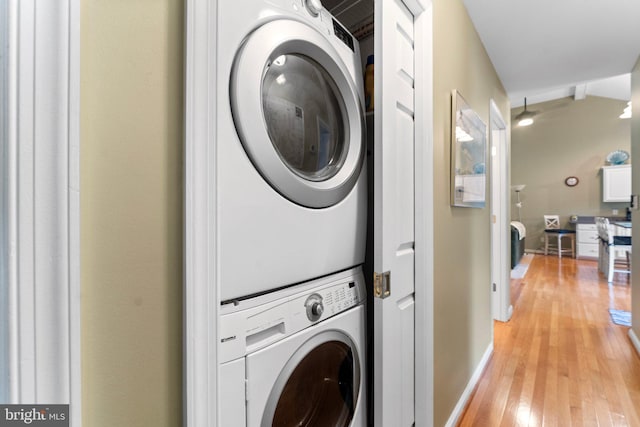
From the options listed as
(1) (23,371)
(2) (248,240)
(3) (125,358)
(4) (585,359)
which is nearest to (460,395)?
(4) (585,359)

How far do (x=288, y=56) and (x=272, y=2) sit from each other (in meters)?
0.12

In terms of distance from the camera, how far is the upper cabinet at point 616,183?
588cm

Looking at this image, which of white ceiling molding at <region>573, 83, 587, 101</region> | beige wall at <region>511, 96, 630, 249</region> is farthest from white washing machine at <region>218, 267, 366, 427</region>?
beige wall at <region>511, 96, 630, 249</region>

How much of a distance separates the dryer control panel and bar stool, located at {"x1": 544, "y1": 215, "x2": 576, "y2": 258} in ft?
24.7

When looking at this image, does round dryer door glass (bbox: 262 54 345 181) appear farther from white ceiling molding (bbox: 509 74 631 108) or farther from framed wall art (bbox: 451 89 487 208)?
white ceiling molding (bbox: 509 74 631 108)

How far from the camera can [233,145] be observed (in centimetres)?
56

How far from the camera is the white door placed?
949 mm

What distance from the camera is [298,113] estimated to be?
2.63 feet

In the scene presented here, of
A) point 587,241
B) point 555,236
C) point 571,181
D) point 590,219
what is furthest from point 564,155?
point 587,241

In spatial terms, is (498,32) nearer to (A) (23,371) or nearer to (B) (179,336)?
(B) (179,336)

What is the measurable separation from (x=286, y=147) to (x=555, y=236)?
8321mm

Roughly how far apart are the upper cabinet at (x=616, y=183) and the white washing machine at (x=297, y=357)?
7.83 m

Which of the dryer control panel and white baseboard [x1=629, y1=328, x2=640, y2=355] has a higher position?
the dryer control panel

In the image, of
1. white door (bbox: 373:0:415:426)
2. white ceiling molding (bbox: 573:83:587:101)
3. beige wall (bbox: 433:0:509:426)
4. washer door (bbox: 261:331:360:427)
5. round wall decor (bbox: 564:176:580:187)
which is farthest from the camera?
round wall decor (bbox: 564:176:580:187)
